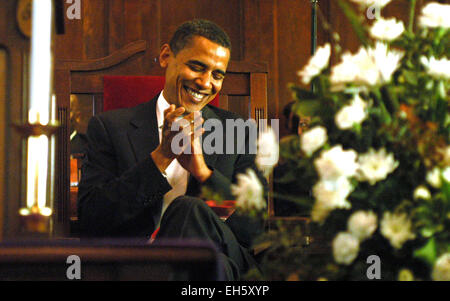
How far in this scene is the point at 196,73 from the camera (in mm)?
1721

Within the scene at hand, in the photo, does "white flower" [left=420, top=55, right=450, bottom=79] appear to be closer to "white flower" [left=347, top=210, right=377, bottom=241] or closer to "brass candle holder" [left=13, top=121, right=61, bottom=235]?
"white flower" [left=347, top=210, right=377, bottom=241]

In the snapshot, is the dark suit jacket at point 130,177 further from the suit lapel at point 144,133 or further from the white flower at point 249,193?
the white flower at point 249,193

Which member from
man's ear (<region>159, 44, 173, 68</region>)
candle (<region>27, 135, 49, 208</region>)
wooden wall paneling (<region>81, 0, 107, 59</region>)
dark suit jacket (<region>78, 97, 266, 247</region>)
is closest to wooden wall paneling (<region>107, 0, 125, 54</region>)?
wooden wall paneling (<region>81, 0, 107, 59</region>)

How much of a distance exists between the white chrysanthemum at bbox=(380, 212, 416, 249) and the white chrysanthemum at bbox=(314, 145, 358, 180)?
0.09 metres

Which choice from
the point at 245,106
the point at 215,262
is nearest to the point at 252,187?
the point at 215,262

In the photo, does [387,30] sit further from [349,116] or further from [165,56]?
Answer: [165,56]

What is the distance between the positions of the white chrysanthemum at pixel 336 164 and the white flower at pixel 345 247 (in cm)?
8

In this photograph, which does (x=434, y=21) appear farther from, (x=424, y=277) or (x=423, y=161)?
(x=424, y=277)

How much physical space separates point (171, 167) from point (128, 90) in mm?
387

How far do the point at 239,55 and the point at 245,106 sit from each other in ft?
0.87

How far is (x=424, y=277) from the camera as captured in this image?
76cm

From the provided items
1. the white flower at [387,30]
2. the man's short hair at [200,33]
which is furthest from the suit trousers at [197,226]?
the man's short hair at [200,33]

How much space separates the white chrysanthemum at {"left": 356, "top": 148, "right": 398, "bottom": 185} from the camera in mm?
687

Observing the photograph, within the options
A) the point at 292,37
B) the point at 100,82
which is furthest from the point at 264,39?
the point at 100,82
